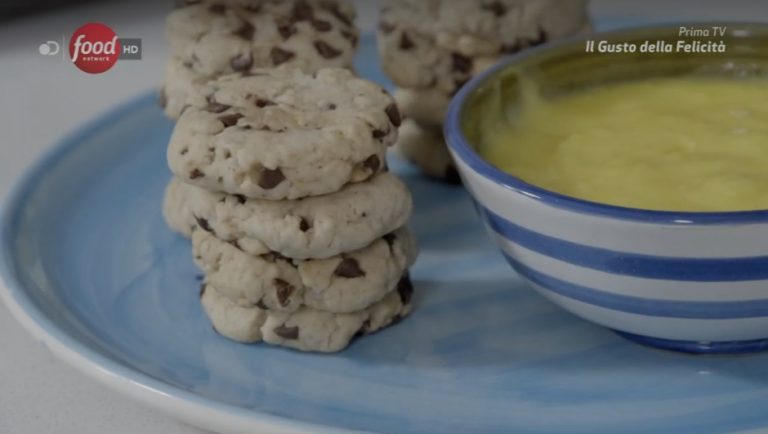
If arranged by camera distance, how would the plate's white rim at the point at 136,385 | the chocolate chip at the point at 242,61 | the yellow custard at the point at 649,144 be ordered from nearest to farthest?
the plate's white rim at the point at 136,385
the yellow custard at the point at 649,144
the chocolate chip at the point at 242,61

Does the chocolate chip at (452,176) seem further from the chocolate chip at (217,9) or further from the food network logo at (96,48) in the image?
the food network logo at (96,48)

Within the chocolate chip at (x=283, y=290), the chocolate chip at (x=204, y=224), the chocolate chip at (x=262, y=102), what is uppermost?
the chocolate chip at (x=262, y=102)

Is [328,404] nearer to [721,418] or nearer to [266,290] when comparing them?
[266,290]

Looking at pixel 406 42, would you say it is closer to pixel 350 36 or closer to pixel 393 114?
pixel 350 36

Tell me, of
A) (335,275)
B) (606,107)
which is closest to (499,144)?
(606,107)

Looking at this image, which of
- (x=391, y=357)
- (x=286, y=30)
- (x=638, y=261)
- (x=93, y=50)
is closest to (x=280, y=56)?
(x=286, y=30)

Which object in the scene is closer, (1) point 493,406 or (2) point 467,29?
(1) point 493,406

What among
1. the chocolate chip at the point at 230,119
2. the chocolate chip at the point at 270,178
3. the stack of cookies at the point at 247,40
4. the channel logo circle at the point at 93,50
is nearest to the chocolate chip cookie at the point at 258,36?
the stack of cookies at the point at 247,40
